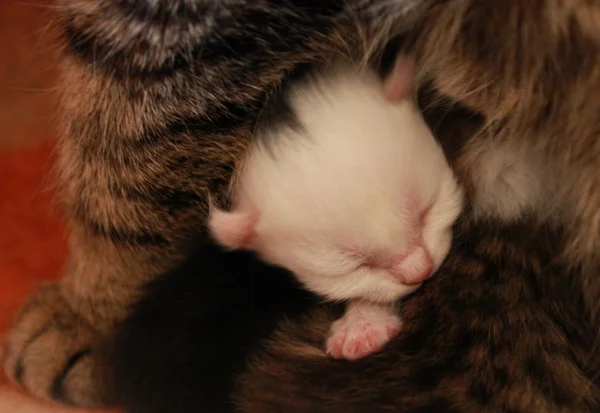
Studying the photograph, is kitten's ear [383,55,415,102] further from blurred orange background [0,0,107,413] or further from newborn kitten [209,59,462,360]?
blurred orange background [0,0,107,413]

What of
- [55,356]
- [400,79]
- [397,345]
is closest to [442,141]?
[400,79]

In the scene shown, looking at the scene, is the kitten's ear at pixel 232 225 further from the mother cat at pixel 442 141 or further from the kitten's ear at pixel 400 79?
the kitten's ear at pixel 400 79

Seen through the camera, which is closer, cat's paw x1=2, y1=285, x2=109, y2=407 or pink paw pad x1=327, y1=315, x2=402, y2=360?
pink paw pad x1=327, y1=315, x2=402, y2=360

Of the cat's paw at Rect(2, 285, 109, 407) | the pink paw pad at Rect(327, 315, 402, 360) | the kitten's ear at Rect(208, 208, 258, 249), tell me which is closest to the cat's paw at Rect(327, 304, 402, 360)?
the pink paw pad at Rect(327, 315, 402, 360)

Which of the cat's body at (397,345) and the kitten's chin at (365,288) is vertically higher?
the kitten's chin at (365,288)

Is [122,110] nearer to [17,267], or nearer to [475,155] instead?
[475,155]

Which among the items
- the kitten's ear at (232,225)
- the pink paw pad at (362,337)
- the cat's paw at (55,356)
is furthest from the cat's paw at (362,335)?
the cat's paw at (55,356)

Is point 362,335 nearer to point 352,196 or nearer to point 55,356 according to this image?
point 352,196
